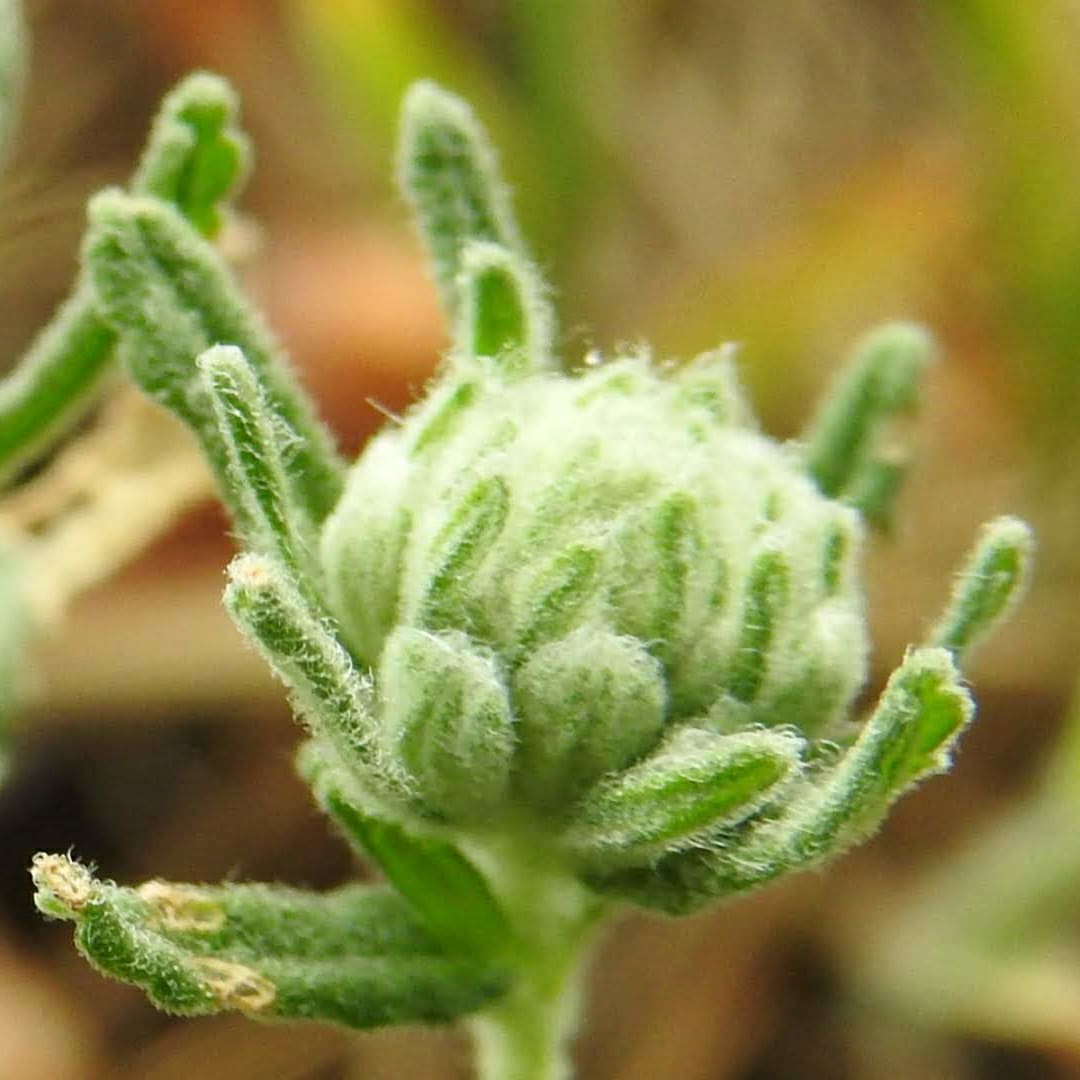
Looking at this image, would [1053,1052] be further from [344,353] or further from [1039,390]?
[344,353]

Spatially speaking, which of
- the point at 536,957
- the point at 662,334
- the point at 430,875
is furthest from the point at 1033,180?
the point at 430,875

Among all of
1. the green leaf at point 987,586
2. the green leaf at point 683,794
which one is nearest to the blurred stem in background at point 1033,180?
the green leaf at point 987,586

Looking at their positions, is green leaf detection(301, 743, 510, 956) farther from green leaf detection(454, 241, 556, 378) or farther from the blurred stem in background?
the blurred stem in background

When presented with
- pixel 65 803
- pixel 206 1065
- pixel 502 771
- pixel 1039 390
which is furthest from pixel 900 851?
pixel 502 771

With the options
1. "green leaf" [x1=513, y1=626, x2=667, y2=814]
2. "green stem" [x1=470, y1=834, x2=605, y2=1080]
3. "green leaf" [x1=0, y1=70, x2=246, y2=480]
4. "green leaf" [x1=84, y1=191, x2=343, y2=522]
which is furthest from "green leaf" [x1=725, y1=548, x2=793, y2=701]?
"green leaf" [x1=0, y1=70, x2=246, y2=480]

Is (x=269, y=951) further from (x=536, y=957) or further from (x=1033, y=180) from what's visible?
(x=1033, y=180)

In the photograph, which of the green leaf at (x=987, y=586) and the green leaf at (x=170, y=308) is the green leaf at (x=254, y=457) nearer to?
the green leaf at (x=170, y=308)
